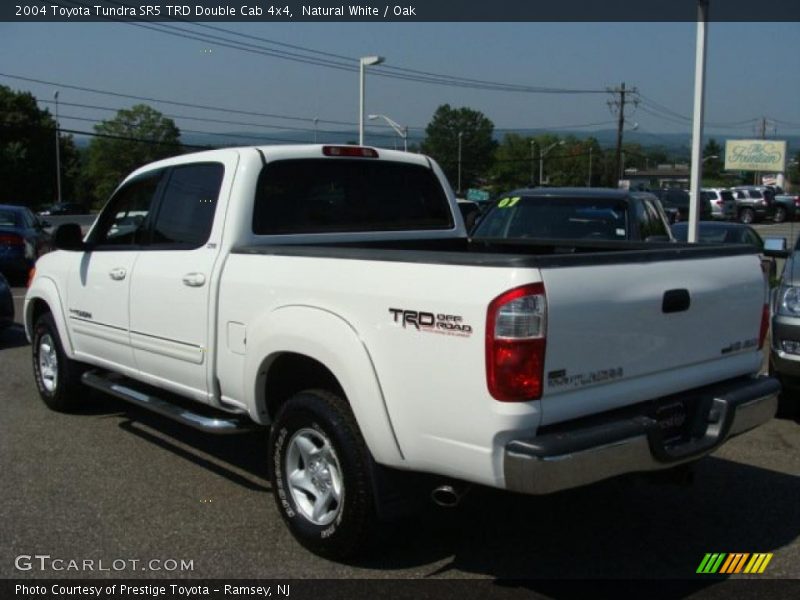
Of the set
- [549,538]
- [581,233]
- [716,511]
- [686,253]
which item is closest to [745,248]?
[686,253]

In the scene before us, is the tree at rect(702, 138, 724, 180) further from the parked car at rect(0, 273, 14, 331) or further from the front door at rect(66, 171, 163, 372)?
the front door at rect(66, 171, 163, 372)

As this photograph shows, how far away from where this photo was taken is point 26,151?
63.9m

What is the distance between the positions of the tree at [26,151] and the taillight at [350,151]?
207ft

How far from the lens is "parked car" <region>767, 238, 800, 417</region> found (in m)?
6.33

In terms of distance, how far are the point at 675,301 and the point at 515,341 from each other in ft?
3.21

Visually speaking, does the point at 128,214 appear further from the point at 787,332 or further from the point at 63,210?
the point at 63,210

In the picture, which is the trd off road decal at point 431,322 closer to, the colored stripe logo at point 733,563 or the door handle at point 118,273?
the colored stripe logo at point 733,563

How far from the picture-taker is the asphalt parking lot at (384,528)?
4090 millimetres

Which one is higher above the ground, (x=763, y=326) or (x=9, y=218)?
(x=9, y=218)

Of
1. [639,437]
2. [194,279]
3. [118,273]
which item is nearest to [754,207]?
[118,273]

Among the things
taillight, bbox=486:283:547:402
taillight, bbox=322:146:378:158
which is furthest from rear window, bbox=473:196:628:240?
taillight, bbox=486:283:547:402

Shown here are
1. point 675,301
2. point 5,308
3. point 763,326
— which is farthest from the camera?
point 5,308

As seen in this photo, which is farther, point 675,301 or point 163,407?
point 163,407

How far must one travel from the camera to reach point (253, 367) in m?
4.38
